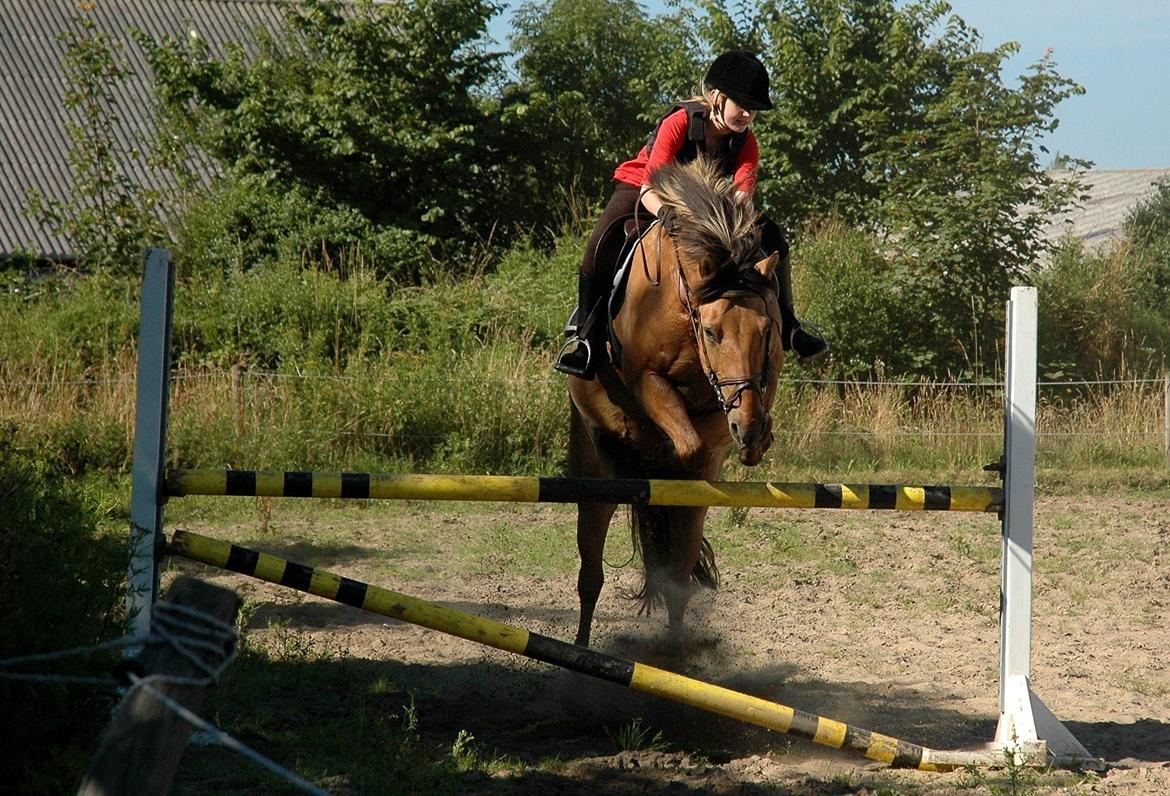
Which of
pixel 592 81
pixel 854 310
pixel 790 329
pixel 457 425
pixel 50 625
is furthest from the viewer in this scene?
pixel 592 81

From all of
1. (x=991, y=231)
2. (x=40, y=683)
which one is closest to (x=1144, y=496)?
(x=991, y=231)


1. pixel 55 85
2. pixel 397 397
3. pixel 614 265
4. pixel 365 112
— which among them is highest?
pixel 55 85

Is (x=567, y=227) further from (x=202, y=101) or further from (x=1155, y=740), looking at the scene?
(x=1155, y=740)

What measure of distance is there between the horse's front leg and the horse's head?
0.18 m

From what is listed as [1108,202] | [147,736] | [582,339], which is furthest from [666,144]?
[1108,202]

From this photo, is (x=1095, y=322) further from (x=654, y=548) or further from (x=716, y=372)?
(x=716, y=372)

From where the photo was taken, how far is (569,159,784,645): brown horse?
3.85 meters

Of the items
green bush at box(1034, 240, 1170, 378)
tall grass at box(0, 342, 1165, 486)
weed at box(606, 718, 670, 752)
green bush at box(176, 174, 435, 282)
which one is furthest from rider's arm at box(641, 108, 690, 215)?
green bush at box(1034, 240, 1170, 378)

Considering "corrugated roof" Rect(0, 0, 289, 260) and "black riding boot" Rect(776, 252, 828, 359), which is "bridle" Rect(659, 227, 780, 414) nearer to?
"black riding boot" Rect(776, 252, 828, 359)

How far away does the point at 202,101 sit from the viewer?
50.7 feet

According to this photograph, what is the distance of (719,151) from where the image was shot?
4.77 m

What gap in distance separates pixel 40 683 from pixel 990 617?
4805 mm

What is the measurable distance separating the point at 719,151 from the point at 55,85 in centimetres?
1838

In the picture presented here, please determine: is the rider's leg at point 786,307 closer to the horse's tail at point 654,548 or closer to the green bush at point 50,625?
the horse's tail at point 654,548
